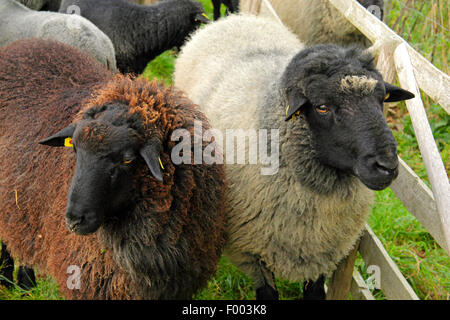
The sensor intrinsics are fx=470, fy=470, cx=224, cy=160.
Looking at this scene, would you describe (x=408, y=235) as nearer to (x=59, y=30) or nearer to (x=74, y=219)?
(x=74, y=219)

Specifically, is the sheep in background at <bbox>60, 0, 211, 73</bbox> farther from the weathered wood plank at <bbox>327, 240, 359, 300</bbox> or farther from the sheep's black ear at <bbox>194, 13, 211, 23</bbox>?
the weathered wood plank at <bbox>327, 240, 359, 300</bbox>

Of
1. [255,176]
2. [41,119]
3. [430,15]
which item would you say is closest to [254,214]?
[255,176]

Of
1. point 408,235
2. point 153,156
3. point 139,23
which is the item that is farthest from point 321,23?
point 153,156

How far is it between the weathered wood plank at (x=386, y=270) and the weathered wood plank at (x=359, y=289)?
0.20 meters

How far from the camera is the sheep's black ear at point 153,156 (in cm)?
226

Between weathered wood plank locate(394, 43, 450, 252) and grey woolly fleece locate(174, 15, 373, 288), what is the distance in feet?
1.49

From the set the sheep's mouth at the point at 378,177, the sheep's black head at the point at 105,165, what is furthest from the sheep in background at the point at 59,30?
the sheep's mouth at the point at 378,177

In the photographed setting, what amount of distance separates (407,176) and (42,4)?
5736 millimetres

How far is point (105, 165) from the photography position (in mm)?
2271

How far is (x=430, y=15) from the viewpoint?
5.64 m
